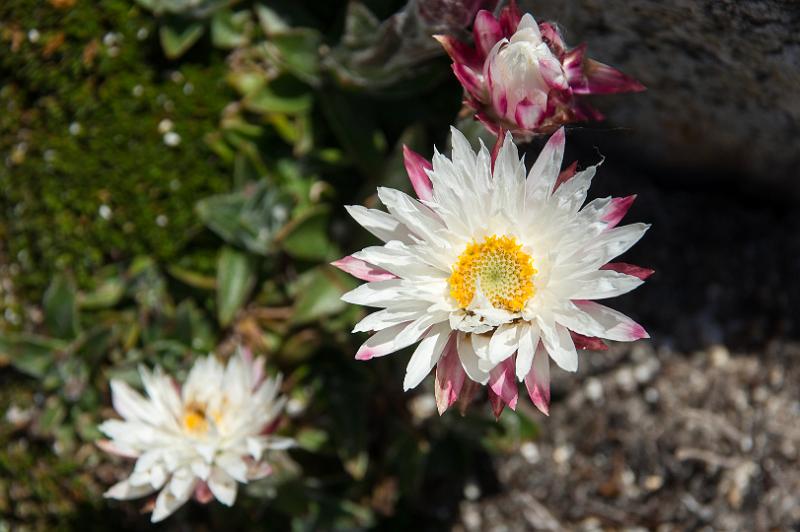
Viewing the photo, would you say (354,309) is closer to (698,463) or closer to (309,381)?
(309,381)

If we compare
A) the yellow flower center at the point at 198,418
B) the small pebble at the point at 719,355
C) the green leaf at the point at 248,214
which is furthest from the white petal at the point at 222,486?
the small pebble at the point at 719,355

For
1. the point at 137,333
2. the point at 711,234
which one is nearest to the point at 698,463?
the point at 711,234

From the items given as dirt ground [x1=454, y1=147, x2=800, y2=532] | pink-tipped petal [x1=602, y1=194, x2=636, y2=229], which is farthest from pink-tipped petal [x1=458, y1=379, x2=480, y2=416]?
dirt ground [x1=454, y1=147, x2=800, y2=532]

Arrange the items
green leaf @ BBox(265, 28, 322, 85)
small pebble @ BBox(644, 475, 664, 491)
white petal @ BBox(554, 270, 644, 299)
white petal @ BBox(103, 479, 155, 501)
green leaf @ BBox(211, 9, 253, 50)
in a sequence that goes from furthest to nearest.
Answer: small pebble @ BBox(644, 475, 664, 491) < green leaf @ BBox(211, 9, 253, 50) < green leaf @ BBox(265, 28, 322, 85) < white petal @ BBox(103, 479, 155, 501) < white petal @ BBox(554, 270, 644, 299)

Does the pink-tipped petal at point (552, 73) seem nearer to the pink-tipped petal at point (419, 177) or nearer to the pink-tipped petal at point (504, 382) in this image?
the pink-tipped petal at point (419, 177)

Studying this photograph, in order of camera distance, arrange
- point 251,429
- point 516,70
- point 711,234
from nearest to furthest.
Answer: point 516,70 < point 251,429 < point 711,234

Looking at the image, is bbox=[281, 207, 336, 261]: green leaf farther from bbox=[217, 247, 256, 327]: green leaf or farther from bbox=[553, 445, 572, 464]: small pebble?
bbox=[553, 445, 572, 464]: small pebble
